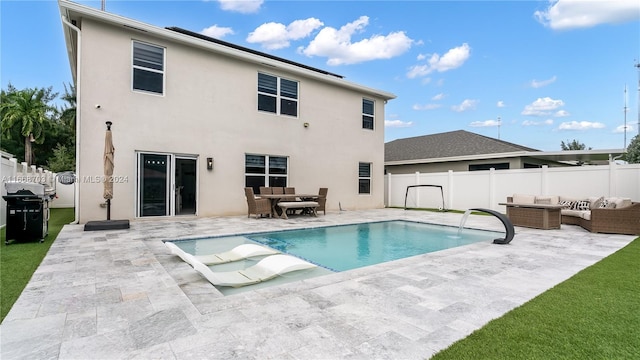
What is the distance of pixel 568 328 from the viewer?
254 cm

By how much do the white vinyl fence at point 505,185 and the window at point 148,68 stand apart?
1185 cm

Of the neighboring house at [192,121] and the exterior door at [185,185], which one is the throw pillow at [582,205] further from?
the exterior door at [185,185]

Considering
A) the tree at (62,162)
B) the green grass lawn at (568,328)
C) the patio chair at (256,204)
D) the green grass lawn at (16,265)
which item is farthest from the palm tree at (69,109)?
the green grass lawn at (568,328)

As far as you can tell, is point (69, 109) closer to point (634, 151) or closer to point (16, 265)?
point (16, 265)

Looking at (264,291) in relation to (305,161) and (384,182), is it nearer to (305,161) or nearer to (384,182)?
(305,161)

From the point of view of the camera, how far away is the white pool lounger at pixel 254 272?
3783mm

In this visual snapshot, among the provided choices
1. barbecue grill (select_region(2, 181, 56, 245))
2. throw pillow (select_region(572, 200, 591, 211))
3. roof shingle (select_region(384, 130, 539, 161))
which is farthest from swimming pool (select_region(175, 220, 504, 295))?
roof shingle (select_region(384, 130, 539, 161))

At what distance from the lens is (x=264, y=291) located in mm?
3445

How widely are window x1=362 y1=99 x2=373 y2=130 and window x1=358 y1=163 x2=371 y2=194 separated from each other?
6.38 feet

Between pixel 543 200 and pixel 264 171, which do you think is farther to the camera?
pixel 264 171

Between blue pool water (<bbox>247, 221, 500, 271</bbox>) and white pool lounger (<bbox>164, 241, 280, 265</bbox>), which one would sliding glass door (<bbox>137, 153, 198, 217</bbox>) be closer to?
blue pool water (<bbox>247, 221, 500, 271</bbox>)

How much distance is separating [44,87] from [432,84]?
3679 cm

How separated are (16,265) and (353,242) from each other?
5.80 metres

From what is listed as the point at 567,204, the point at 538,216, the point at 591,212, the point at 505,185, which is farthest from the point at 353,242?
the point at 505,185
